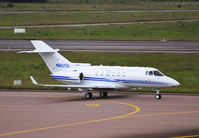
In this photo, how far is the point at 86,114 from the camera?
35.4m

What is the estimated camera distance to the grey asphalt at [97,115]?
2920 centimetres

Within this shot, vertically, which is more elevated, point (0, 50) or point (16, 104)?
point (0, 50)

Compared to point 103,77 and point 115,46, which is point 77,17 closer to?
point 115,46

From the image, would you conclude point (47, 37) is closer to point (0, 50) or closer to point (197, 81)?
point (0, 50)

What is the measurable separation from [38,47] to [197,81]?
1764 cm

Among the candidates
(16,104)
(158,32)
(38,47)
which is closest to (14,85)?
(38,47)

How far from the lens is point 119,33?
3701 inches

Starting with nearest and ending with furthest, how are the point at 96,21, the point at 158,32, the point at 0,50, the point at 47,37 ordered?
the point at 0,50 < the point at 47,37 < the point at 158,32 < the point at 96,21

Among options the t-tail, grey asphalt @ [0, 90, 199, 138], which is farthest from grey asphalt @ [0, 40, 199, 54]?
the t-tail

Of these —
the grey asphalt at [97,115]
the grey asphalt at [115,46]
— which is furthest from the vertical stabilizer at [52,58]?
the grey asphalt at [115,46]

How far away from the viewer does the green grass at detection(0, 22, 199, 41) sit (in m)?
89.7

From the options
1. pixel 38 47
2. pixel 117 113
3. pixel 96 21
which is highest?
pixel 96 21

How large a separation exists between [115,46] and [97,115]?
142 feet

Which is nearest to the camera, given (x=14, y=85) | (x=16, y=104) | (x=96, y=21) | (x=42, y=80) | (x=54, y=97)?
(x=16, y=104)
